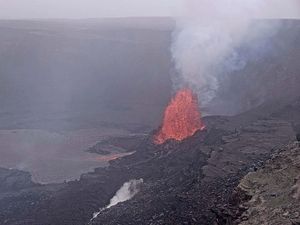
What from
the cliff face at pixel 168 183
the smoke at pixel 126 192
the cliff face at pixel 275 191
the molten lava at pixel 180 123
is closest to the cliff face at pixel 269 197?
the cliff face at pixel 275 191

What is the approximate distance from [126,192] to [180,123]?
37.9 feet

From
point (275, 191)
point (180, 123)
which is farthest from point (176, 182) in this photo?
point (180, 123)

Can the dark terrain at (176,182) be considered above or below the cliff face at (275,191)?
below

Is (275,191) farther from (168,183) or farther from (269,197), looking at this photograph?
(168,183)

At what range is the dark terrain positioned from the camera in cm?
2066

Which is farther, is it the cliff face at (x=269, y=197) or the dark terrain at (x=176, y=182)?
the dark terrain at (x=176, y=182)

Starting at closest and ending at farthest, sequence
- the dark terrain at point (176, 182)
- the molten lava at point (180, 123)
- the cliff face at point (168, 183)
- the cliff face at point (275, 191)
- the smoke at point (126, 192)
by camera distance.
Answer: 1. the cliff face at point (275, 191)
2. the dark terrain at point (176, 182)
3. the cliff face at point (168, 183)
4. the smoke at point (126, 192)
5. the molten lava at point (180, 123)

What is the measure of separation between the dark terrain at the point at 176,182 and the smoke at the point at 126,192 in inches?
12.6

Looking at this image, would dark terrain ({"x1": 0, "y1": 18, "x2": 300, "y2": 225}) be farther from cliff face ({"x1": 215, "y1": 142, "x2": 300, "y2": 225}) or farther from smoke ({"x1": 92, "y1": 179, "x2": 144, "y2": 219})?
smoke ({"x1": 92, "y1": 179, "x2": 144, "y2": 219})

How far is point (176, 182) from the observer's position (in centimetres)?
2691

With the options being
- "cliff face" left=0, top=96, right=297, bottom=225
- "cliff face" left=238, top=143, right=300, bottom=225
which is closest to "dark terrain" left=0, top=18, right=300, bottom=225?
"cliff face" left=0, top=96, right=297, bottom=225

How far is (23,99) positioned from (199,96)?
23661 mm

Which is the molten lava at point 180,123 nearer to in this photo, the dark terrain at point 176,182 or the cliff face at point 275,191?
the dark terrain at point 176,182

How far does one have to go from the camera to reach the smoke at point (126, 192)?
30117 mm
